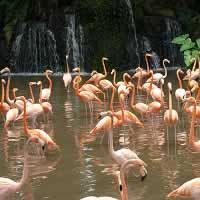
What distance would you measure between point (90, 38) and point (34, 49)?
6.97ft

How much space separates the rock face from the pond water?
9946mm

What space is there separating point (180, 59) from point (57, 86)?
6583mm

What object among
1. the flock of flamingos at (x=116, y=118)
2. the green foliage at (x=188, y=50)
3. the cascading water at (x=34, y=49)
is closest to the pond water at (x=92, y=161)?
the flock of flamingos at (x=116, y=118)

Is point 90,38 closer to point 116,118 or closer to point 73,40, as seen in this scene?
point 73,40

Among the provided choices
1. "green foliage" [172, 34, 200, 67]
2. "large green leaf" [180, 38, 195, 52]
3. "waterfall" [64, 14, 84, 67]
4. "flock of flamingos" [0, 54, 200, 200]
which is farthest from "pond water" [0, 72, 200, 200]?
"waterfall" [64, 14, 84, 67]

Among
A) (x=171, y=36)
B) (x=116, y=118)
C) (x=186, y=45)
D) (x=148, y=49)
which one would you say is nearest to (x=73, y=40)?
(x=148, y=49)

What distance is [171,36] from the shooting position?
20984 mm

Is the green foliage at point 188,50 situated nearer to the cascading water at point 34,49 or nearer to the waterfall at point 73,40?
the waterfall at point 73,40

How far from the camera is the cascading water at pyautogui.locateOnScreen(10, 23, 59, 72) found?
20609 millimetres

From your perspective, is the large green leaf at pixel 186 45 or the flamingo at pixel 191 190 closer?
the flamingo at pixel 191 190

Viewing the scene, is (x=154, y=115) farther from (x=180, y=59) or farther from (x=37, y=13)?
(x=37, y=13)

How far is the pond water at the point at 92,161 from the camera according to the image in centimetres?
609

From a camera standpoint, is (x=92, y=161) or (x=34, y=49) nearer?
(x=92, y=161)

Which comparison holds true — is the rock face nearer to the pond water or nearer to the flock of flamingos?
the flock of flamingos
